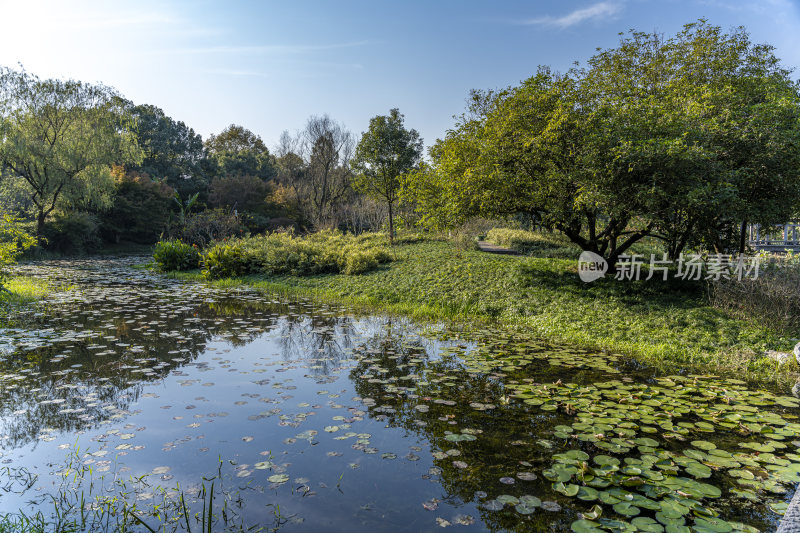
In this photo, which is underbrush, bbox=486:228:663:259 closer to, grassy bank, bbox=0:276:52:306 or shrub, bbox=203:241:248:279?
shrub, bbox=203:241:248:279

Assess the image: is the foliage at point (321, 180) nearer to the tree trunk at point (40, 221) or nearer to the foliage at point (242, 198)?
the foliage at point (242, 198)

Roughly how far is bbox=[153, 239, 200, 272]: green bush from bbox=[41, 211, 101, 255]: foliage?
10.3 metres

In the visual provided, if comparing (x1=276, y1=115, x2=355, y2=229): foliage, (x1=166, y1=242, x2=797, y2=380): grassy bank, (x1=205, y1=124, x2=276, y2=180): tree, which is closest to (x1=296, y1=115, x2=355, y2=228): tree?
(x1=276, y1=115, x2=355, y2=229): foliage

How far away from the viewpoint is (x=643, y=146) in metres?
8.24

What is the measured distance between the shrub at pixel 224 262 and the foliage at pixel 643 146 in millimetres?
7711

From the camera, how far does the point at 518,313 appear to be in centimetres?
940

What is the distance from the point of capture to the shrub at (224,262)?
1557 cm

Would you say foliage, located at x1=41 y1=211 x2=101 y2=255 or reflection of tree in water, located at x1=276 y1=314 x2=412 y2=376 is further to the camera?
foliage, located at x1=41 y1=211 x2=101 y2=255

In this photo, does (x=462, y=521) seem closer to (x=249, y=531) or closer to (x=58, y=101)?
(x=249, y=531)

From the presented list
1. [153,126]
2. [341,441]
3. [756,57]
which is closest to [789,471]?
[341,441]

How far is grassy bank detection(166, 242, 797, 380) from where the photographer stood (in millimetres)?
6938

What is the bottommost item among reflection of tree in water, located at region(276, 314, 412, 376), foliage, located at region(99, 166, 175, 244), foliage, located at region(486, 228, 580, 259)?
reflection of tree in water, located at region(276, 314, 412, 376)

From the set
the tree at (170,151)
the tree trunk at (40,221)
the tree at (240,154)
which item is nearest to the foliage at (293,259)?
the tree trunk at (40,221)

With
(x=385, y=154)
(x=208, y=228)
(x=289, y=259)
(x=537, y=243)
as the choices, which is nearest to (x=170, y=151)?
(x=208, y=228)
